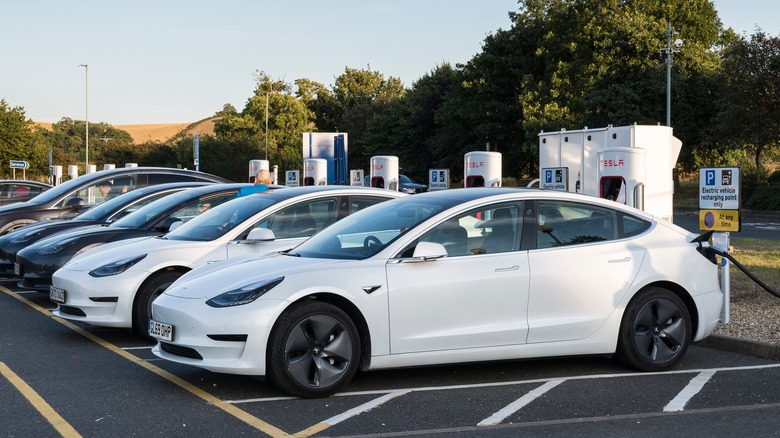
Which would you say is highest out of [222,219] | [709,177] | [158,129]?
[158,129]

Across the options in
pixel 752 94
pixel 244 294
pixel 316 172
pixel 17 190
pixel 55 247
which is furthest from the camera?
pixel 752 94

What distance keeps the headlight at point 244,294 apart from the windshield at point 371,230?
0.69m

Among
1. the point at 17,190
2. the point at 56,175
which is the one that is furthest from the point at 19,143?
the point at 17,190

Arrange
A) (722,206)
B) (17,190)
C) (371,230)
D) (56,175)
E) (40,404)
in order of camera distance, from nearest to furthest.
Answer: (40,404) < (371,230) < (722,206) < (17,190) < (56,175)

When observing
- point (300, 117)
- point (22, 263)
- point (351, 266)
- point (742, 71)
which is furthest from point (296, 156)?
point (351, 266)

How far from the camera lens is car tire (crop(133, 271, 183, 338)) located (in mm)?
8562

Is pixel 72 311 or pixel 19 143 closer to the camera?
pixel 72 311

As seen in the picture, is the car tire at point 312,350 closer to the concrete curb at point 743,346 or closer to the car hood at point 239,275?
the car hood at point 239,275

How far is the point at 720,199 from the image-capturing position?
899 centimetres

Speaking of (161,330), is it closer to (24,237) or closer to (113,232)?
(113,232)

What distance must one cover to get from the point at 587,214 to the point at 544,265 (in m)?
0.69

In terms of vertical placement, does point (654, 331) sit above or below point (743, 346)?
above

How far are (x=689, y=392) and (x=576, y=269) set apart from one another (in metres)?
1.21

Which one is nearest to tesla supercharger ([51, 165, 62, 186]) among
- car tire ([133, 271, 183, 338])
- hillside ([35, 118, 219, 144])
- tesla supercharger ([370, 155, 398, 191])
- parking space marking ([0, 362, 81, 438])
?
tesla supercharger ([370, 155, 398, 191])
